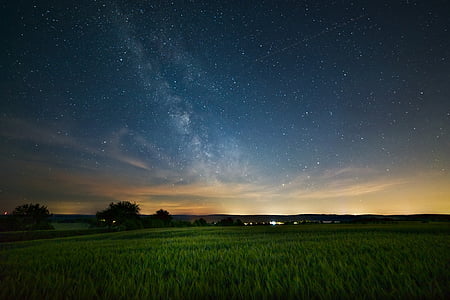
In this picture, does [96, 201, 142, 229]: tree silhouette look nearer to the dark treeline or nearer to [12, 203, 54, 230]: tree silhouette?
the dark treeline

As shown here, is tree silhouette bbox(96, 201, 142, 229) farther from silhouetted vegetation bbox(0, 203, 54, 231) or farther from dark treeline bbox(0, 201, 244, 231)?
silhouetted vegetation bbox(0, 203, 54, 231)

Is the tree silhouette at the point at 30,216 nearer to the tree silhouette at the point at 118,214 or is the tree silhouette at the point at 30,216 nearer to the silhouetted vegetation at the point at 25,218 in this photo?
the silhouetted vegetation at the point at 25,218

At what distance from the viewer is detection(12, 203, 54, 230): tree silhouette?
153ft

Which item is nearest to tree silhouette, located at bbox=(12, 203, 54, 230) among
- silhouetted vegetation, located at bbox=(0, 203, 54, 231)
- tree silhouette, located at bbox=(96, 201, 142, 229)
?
silhouetted vegetation, located at bbox=(0, 203, 54, 231)

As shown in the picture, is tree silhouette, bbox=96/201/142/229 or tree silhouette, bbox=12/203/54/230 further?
tree silhouette, bbox=96/201/142/229

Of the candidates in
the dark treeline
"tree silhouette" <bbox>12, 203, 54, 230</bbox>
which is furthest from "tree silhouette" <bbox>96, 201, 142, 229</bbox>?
"tree silhouette" <bbox>12, 203, 54, 230</bbox>

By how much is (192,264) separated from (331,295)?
2838 millimetres

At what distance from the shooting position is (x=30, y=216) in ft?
156

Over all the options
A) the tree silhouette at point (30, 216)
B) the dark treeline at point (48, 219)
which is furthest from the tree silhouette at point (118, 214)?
the tree silhouette at point (30, 216)

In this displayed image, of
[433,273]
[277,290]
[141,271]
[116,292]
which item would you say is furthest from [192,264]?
[433,273]

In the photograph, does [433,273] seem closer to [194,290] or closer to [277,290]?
[277,290]

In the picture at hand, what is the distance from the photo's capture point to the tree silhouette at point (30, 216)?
4661 cm

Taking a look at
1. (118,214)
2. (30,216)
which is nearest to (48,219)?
(30,216)

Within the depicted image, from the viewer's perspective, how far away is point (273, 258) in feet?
16.6
